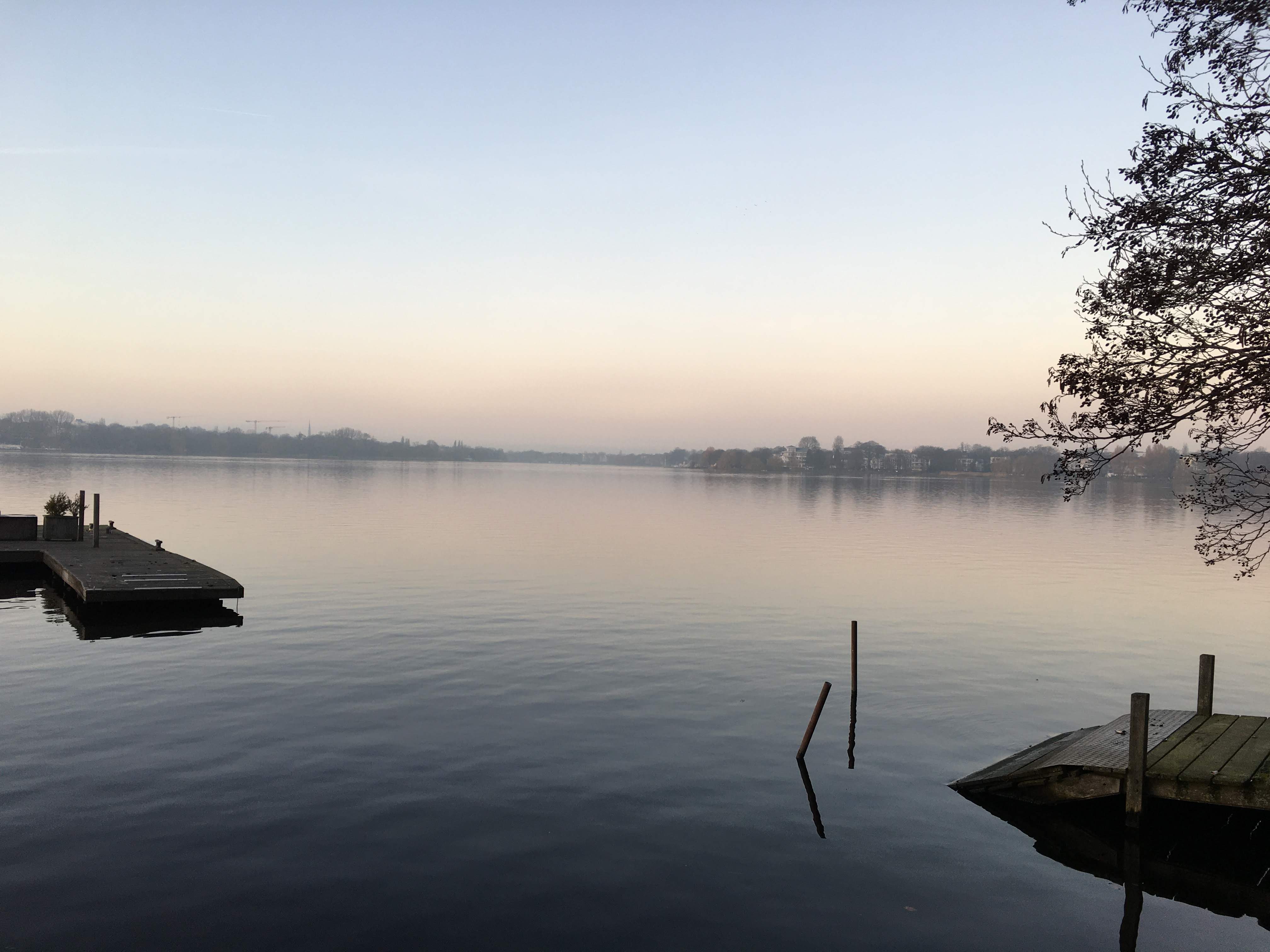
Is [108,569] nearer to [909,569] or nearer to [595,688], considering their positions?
[595,688]

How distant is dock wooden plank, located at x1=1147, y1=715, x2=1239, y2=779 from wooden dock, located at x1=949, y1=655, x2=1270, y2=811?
0.05ft

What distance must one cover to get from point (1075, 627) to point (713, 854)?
81.7 ft

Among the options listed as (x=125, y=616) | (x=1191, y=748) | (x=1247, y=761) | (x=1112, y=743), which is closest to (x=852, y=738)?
(x=1112, y=743)

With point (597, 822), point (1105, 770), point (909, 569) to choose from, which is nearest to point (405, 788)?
point (597, 822)

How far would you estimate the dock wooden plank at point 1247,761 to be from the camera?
13.2 metres

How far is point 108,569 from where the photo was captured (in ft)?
106

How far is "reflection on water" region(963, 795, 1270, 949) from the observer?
12.3 meters

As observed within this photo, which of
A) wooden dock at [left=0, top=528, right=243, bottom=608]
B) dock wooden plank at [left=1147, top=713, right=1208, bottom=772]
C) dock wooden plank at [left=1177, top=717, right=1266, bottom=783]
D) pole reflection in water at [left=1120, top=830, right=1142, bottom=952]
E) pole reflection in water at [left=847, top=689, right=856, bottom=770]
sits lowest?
pole reflection in water at [left=1120, top=830, right=1142, bottom=952]

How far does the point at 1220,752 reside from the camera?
14586mm

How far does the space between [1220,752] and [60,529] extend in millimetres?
44158

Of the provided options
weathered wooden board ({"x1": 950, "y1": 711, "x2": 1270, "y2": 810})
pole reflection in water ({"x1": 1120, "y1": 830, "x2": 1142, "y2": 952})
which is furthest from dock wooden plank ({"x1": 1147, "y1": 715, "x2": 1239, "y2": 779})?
pole reflection in water ({"x1": 1120, "y1": 830, "x2": 1142, "y2": 952})

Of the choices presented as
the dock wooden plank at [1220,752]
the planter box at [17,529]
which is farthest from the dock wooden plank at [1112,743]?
the planter box at [17,529]

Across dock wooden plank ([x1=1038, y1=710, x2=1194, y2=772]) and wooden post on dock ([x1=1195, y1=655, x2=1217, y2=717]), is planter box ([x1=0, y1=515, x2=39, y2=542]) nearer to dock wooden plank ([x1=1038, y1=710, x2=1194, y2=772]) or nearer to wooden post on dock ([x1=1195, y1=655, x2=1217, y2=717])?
dock wooden plank ([x1=1038, y1=710, x2=1194, y2=772])

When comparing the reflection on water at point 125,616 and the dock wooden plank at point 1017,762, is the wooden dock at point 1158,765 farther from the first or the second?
the reflection on water at point 125,616
